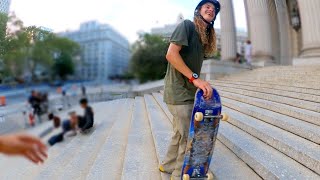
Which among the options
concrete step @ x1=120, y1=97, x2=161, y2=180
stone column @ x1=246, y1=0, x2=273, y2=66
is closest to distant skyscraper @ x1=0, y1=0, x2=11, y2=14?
concrete step @ x1=120, y1=97, x2=161, y2=180

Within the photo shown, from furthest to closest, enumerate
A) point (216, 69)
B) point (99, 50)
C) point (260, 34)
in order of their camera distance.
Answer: point (260, 34) → point (216, 69) → point (99, 50)

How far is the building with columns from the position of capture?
31.4 ft

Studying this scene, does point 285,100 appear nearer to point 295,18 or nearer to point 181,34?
point 181,34

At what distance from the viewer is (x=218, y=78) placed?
11227mm

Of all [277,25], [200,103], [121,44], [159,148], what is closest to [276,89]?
[159,148]

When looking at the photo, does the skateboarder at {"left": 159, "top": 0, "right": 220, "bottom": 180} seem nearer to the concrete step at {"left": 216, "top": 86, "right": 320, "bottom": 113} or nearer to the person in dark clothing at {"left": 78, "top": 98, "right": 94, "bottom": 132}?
the person in dark clothing at {"left": 78, "top": 98, "right": 94, "bottom": 132}

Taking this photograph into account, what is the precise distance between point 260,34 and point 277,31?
166 inches

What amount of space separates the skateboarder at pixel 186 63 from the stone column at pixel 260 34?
437 inches

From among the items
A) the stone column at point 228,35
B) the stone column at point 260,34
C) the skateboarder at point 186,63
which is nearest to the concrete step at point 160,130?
the skateboarder at point 186,63

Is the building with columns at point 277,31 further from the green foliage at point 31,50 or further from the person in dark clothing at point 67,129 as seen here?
the person in dark clothing at point 67,129

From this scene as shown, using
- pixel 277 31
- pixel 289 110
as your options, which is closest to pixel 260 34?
pixel 277 31

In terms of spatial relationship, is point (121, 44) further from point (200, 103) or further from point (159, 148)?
point (159, 148)

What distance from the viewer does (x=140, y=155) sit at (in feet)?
11.5

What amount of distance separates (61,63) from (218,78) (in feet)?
34.8
